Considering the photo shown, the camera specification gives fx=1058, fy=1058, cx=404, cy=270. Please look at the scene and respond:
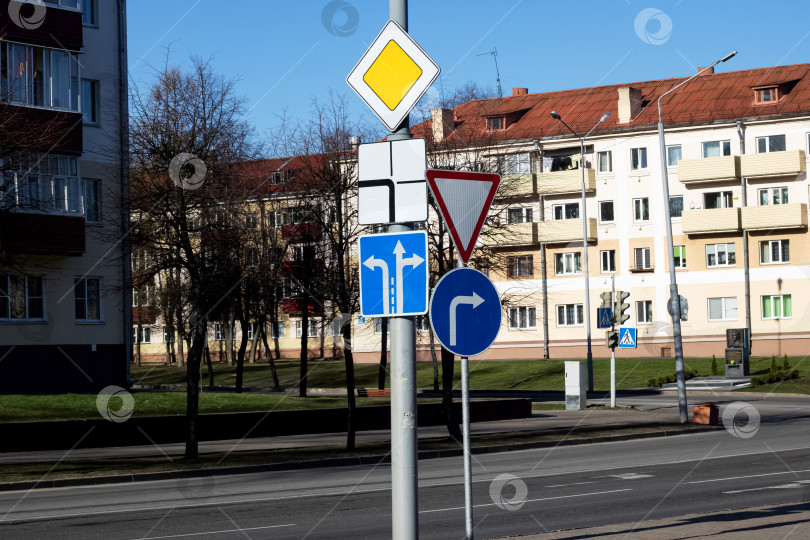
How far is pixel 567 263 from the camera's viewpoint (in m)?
64.5

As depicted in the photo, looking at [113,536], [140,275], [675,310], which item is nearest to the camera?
[113,536]

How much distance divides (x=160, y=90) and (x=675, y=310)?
559 inches

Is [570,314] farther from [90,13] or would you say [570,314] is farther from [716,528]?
[716,528]

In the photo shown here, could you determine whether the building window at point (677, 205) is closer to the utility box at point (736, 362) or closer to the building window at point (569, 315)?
the building window at point (569, 315)

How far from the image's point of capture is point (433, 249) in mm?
25594

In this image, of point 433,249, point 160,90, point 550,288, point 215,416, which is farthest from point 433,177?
point 550,288

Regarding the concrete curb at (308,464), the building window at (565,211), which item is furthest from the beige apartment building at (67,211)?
the building window at (565,211)

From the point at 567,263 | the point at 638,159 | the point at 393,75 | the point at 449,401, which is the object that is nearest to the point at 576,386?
the point at 449,401

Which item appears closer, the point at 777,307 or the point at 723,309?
the point at 777,307

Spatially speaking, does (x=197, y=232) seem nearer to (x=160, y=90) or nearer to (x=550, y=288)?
(x=160, y=90)

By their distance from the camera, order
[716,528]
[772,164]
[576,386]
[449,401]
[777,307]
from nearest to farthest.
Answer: [716,528] < [449,401] < [576,386] < [772,164] < [777,307]

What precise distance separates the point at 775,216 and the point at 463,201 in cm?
5408

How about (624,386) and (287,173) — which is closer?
(287,173)

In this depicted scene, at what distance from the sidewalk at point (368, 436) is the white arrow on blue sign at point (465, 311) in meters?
16.0
